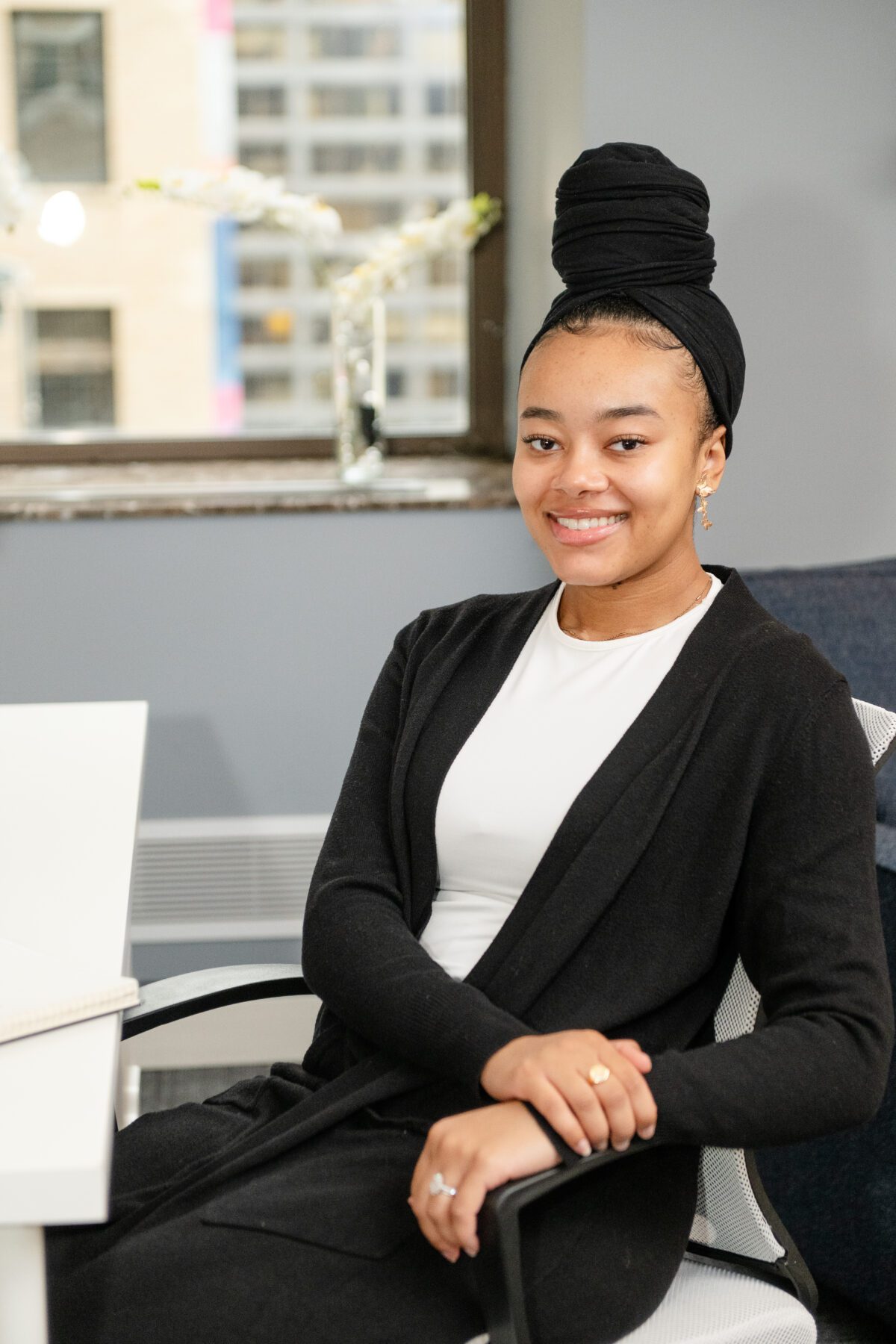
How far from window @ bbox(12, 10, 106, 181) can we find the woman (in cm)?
193

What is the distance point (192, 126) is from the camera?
114 inches

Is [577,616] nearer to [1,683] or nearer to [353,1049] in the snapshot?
[353,1049]

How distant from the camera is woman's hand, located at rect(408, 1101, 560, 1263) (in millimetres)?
983

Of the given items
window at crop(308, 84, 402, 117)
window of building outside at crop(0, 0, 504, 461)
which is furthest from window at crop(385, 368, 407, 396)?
window at crop(308, 84, 402, 117)

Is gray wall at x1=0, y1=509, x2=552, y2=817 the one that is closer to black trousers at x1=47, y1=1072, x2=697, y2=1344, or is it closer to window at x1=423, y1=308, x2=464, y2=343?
window at x1=423, y1=308, x2=464, y2=343

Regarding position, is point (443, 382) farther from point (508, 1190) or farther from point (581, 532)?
point (508, 1190)

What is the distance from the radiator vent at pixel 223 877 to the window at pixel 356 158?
133 centimetres

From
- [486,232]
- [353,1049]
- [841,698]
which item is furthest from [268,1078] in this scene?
[486,232]

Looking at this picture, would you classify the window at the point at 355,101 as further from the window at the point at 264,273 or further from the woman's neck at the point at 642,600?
the woman's neck at the point at 642,600

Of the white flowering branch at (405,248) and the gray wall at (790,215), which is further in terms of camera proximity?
the white flowering branch at (405,248)

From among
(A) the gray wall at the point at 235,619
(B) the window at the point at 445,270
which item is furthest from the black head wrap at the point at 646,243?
(B) the window at the point at 445,270

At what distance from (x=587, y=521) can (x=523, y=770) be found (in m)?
0.23

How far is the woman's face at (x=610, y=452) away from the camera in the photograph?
1.23 metres

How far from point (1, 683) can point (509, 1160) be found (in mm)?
1793
